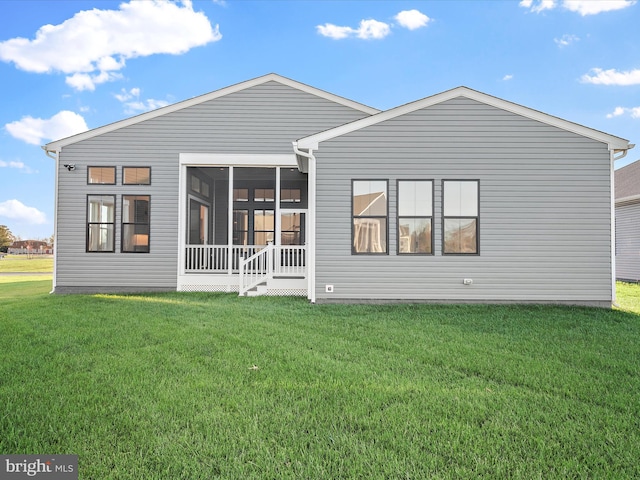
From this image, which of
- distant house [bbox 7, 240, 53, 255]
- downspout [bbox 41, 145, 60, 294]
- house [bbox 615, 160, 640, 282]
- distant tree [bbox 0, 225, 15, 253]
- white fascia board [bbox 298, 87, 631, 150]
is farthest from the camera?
distant house [bbox 7, 240, 53, 255]

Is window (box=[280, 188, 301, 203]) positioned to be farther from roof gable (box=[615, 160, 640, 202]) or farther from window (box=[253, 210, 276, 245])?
roof gable (box=[615, 160, 640, 202])

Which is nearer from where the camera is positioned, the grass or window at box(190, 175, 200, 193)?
window at box(190, 175, 200, 193)

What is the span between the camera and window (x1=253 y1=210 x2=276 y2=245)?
13172 millimetres

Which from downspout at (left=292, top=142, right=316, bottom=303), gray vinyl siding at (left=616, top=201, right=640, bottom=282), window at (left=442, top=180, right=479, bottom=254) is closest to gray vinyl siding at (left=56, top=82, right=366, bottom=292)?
downspout at (left=292, top=142, right=316, bottom=303)

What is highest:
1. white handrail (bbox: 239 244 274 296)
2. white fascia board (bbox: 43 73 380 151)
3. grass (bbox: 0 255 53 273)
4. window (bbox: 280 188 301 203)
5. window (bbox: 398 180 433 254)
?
white fascia board (bbox: 43 73 380 151)

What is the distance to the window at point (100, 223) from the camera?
1032 cm

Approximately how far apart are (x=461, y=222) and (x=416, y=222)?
3.16 feet

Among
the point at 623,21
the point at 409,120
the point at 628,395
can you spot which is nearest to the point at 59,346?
the point at 628,395

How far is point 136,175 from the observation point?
33.9ft

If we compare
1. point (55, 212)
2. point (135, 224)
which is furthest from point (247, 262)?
point (55, 212)

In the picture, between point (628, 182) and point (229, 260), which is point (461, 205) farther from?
point (628, 182)

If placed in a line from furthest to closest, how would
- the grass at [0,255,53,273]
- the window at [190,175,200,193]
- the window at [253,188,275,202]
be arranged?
1. the grass at [0,255,53,273]
2. the window at [253,188,275,202]
3. the window at [190,175,200,193]

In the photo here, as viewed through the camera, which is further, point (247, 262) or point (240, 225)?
point (240, 225)

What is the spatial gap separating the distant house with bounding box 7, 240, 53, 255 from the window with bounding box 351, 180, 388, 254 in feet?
162
